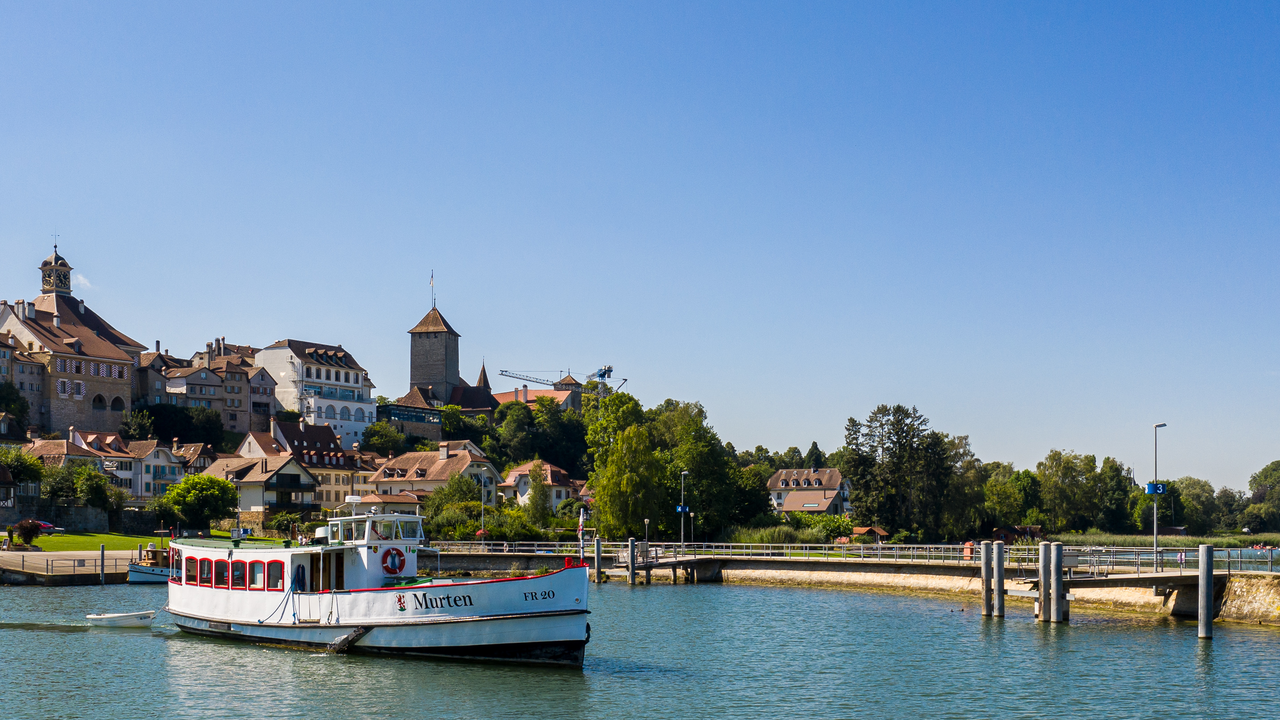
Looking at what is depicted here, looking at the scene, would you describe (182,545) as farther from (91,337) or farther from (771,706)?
(91,337)

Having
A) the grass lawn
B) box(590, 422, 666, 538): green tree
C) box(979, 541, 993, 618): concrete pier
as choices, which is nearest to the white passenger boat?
box(979, 541, 993, 618): concrete pier

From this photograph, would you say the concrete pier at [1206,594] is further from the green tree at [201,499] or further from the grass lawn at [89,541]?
the green tree at [201,499]

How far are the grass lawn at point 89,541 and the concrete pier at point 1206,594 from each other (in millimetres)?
64794

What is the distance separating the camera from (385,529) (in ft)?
124

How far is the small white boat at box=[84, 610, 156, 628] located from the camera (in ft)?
146

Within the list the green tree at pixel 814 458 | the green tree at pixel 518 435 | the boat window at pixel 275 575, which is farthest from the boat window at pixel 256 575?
the green tree at pixel 814 458

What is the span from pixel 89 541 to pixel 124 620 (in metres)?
44.8

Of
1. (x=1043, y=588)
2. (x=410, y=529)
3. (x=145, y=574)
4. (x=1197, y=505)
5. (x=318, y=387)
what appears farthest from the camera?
(x=318, y=387)

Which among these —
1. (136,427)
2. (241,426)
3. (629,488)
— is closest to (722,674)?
(629,488)

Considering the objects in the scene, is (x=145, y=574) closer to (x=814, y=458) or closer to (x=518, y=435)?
(x=518, y=435)

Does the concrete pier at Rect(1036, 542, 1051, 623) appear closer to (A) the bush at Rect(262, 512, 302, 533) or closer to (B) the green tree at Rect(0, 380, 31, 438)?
(A) the bush at Rect(262, 512, 302, 533)

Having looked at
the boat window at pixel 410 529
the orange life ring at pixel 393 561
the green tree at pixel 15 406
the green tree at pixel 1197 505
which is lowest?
the green tree at pixel 1197 505

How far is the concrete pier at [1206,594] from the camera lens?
1448 inches

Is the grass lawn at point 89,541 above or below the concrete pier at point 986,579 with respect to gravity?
below
